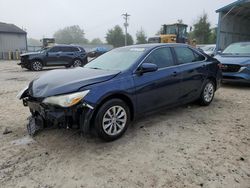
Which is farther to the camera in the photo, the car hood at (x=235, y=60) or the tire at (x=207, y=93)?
the car hood at (x=235, y=60)

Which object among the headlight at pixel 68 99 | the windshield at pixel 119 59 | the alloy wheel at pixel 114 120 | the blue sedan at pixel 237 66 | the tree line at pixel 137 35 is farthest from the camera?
the tree line at pixel 137 35

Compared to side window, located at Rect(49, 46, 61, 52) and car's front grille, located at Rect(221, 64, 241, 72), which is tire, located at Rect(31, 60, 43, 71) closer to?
side window, located at Rect(49, 46, 61, 52)

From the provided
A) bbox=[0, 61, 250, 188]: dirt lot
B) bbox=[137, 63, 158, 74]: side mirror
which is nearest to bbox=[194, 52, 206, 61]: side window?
bbox=[0, 61, 250, 188]: dirt lot

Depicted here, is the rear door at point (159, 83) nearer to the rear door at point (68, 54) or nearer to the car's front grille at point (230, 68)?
the car's front grille at point (230, 68)

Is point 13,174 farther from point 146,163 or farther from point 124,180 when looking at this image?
point 146,163

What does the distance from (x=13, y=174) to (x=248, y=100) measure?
19.1ft

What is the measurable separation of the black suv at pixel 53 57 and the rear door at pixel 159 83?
11.5 meters

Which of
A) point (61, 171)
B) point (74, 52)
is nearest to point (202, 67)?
point (61, 171)

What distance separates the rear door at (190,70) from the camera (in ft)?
15.5

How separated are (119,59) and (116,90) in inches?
41.5

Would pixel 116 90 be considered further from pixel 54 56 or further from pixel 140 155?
pixel 54 56

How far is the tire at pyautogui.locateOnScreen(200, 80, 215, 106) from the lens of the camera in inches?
212

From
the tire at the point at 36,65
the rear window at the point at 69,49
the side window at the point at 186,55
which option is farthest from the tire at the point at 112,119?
the rear window at the point at 69,49

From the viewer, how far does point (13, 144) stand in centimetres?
363
